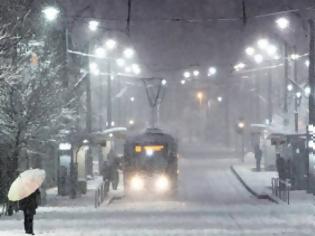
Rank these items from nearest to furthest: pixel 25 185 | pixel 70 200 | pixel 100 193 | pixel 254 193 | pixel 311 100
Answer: pixel 25 185 < pixel 100 193 < pixel 311 100 < pixel 70 200 < pixel 254 193

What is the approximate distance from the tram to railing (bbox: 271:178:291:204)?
5.19m

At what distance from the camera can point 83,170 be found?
43469 mm

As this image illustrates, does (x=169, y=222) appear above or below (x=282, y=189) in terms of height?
below

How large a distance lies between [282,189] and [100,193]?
8212 mm

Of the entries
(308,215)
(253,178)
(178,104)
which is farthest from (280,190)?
(178,104)

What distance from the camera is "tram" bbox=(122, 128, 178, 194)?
40.6 m

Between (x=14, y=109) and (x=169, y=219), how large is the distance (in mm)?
8724

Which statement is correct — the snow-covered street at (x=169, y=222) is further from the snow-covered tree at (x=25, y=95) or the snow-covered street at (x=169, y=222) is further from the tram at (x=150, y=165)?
the tram at (x=150, y=165)

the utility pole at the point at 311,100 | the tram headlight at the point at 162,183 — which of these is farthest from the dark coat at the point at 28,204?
the tram headlight at the point at 162,183

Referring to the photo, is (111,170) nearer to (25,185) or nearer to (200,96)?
(25,185)

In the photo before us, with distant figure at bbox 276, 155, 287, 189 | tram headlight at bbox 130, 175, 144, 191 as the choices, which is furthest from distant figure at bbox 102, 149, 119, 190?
distant figure at bbox 276, 155, 287, 189

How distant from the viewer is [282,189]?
36812mm

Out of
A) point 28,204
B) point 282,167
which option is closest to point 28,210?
point 28,204

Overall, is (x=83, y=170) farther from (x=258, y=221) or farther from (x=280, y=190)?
(x=258, y=221)
